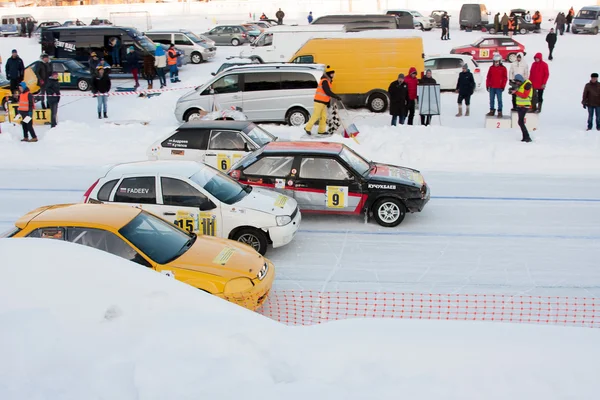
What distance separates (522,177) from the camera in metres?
15.2

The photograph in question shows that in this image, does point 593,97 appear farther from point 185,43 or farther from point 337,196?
point 185,43

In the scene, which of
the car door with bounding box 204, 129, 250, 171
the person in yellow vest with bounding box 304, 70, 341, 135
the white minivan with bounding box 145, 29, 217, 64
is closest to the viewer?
the car door with bounding box 204, 129, 250, 171

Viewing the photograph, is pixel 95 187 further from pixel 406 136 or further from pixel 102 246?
pixel 406 136

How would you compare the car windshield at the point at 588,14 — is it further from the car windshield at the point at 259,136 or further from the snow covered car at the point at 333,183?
the snow covered car at the point at 333,183

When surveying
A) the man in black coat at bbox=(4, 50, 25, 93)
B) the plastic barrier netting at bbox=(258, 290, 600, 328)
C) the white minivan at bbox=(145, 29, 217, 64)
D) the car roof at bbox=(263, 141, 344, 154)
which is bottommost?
the plastic barrier netting at bbox=(258, 290, 600, 328)

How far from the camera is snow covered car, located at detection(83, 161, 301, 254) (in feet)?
33.8

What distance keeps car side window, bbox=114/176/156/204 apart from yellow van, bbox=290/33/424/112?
11.9 m

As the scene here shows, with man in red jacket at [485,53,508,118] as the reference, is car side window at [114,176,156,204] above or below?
below

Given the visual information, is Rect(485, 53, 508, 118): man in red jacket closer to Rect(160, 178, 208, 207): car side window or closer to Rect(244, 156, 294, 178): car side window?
Rect(244, 156, 294, 178): car side window

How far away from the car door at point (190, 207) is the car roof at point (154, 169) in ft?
0.65

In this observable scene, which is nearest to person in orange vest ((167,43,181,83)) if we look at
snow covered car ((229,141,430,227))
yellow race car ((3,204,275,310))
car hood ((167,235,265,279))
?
snow covered car ((229,141,430,227))

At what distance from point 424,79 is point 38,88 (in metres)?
12.0

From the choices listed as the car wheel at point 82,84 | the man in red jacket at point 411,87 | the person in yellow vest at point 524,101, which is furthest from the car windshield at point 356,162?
the car wheel at point 82,84

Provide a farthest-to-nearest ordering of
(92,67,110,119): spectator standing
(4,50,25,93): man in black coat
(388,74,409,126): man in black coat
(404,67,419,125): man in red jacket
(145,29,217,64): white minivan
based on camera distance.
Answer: (145,29,217,64): white minivan < (4,50,25,93): man in black coat < (92,67,110,119): spectator standing < (404,67,419,125): man in red jacket < (388,74,409,126): man in black coat
